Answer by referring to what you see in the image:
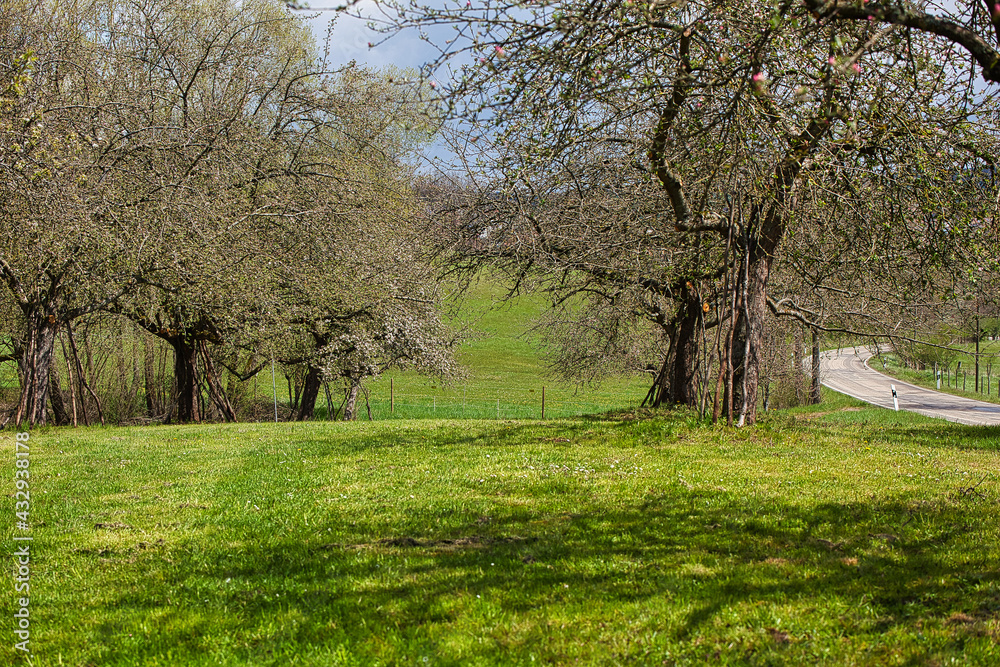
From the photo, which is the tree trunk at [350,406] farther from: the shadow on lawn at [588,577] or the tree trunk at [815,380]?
the shadow on lawn at [588,577]

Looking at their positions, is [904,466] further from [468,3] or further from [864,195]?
[468,3]

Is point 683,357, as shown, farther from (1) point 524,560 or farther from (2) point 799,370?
(2) point 799,370

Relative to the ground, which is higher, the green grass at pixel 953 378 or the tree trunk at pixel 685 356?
the tree trunk at pixel 685 356

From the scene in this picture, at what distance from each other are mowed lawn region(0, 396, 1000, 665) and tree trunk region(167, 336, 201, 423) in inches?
468

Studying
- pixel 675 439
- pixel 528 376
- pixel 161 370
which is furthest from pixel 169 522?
pixel 528 376

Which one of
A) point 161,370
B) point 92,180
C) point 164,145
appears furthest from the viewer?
point 161,370

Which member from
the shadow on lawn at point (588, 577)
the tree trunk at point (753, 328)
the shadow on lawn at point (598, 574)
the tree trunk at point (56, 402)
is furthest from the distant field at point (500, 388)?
the shadow on lawn at point (598, 574)

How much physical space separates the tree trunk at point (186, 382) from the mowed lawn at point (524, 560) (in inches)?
468

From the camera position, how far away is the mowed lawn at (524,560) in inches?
151

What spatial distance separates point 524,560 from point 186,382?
63.1 feet

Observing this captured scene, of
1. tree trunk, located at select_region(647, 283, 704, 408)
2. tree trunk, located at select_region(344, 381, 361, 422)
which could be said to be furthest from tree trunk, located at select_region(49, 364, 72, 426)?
tree trunk, located at select_region(647, 283, 704, 408)

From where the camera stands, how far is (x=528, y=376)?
52250 millimetres

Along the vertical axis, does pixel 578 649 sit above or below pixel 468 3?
below

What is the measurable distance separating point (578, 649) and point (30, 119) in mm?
12021
